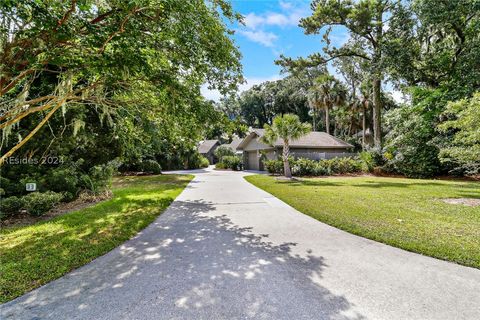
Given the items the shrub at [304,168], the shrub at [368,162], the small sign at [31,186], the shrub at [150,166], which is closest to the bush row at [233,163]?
the shrub at [150,166]

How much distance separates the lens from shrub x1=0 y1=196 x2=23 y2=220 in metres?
5.91

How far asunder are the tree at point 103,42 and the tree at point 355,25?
50.3 feet

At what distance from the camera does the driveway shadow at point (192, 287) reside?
8.00 feet

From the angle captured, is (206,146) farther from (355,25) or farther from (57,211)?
(57,211)

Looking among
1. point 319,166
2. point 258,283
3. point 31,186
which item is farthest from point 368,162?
point 31,186

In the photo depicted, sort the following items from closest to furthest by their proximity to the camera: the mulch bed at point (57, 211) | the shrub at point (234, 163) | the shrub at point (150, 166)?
the mulch bed at point (57, 211)
the shrub at point (150, 166)
the shrub at point (234, 163)

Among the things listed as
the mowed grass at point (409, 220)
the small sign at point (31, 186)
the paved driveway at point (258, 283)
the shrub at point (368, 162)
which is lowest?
the paved driveway at point (258, 283)

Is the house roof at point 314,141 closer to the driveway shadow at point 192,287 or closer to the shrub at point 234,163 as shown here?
the shrub at point 234,163

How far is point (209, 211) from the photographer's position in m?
7.14

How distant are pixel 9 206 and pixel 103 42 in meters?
5.21

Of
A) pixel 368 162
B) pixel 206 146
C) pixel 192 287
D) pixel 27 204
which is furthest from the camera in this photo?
pixel 206 146

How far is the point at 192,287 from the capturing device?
291cm

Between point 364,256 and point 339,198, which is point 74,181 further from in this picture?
point 339,198

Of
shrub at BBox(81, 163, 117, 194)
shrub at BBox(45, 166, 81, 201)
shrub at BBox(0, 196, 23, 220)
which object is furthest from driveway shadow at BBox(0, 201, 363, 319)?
shrub at BBox(81, 163, 117, 194)
